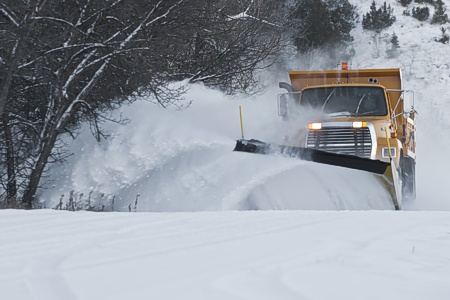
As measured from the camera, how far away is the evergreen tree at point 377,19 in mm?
38312

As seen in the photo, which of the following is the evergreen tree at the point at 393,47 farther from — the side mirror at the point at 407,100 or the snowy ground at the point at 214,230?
the side mirror at the point at 407,100

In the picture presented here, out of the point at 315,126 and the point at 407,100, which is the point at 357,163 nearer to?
the point at 315,126

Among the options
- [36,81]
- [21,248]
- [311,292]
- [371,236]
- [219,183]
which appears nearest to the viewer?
[311,292]

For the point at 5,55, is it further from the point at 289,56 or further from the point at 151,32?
the point at 289,56

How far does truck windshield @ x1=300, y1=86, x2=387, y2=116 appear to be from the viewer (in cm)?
1125

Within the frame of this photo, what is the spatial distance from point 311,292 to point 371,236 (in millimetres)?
2032

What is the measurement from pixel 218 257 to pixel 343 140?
7075 mm

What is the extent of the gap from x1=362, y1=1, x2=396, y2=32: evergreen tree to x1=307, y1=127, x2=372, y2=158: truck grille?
28.7m

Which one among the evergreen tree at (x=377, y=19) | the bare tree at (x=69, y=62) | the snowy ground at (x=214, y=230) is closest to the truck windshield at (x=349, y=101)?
the snowy ground at (x=214, y=230)

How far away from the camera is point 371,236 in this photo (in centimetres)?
497

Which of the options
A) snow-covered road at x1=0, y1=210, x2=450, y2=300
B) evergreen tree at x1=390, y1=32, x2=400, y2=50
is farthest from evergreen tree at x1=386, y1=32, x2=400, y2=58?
snow-covered road at x1=0, y1=210, x2=450, y2=300

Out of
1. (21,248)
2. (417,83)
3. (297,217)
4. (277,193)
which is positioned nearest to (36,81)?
(277,193)

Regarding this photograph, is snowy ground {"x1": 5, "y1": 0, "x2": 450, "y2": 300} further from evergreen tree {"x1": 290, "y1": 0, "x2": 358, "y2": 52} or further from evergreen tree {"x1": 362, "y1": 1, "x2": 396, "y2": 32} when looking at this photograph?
evergreen tree {"x1": 362, "y1": 1, "x2": 396, "y2": 32}

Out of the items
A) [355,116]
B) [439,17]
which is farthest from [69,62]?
[439,17]
